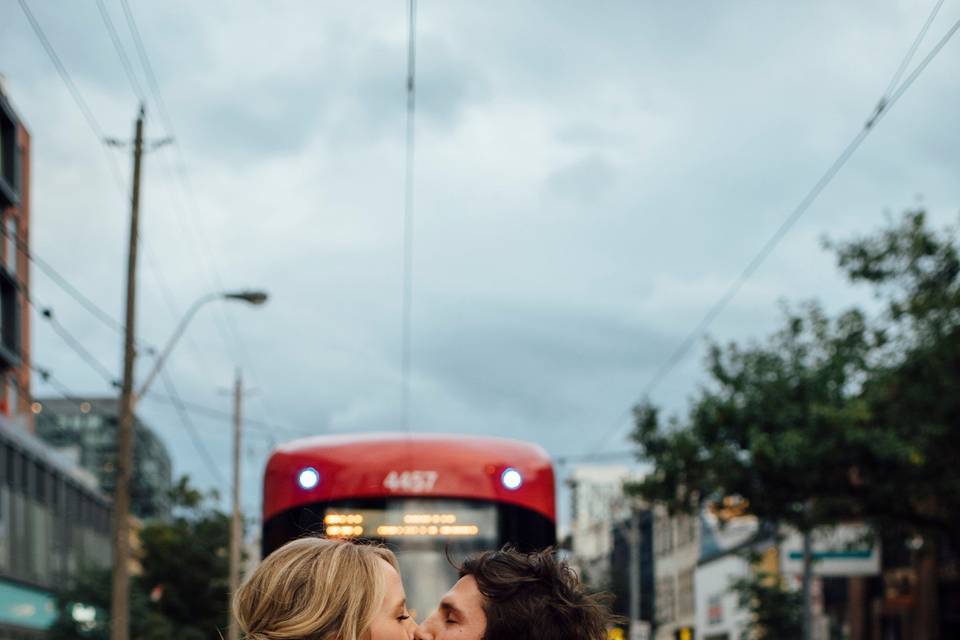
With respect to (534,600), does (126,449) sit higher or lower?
higher

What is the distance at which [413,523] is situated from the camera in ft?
36.8

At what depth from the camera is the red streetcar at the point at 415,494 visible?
11.2m

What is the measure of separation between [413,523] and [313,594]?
815 centimetres

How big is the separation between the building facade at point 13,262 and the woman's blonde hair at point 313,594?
46500mm

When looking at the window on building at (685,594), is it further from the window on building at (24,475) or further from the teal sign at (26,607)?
the window on building at (24,475)

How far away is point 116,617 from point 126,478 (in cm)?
219

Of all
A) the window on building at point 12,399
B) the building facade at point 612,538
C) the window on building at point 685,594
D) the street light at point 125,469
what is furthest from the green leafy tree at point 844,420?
the window on building at point 685,594

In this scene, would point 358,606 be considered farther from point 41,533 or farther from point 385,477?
point 41,533

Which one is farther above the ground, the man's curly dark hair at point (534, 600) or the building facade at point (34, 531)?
the building facade at point (34, 531)

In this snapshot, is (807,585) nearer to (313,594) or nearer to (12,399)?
(12,399)

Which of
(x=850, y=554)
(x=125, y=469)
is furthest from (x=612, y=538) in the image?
(x=125, y=469)

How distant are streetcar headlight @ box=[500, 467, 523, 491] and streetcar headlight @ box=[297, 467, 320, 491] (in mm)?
1345

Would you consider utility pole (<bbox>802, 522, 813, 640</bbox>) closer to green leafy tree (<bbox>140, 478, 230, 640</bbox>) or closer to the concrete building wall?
green leafy tree (<bbox>140, 478, 230, 640</bbox>)

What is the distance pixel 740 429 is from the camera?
2656cm
